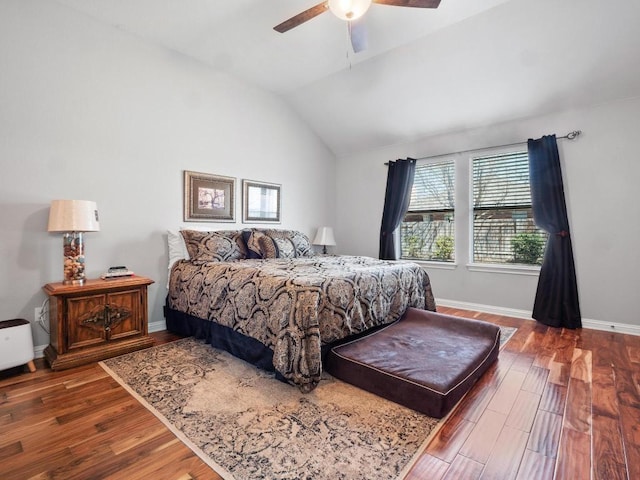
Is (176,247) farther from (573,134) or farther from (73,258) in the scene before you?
(573,134)

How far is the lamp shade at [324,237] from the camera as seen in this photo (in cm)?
521

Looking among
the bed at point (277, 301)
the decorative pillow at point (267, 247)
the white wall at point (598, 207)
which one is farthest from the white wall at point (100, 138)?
the white wall at point (598, 207)

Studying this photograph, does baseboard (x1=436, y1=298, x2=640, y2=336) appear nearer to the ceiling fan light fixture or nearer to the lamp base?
the ceiling fan light fixture

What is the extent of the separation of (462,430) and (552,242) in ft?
9.55

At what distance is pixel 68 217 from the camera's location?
2.52 m

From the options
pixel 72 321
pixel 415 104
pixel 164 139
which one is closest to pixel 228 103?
pixel 164 139

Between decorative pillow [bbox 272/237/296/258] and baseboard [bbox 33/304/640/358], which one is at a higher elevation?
decorative pillow [bbox 272/237/296/258]

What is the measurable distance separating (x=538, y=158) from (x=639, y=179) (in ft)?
3.00

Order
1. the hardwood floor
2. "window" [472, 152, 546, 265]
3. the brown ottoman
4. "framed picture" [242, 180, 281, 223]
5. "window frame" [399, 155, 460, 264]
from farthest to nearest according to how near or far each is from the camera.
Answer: "window frame" [399, 155, 460, 264]
"framed picture" [242, 180, 281, 223]
"window" [472, 152, 546, 265]
the brown ottoman
the hardwood floor

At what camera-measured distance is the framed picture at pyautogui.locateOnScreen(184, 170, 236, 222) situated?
12.1ft

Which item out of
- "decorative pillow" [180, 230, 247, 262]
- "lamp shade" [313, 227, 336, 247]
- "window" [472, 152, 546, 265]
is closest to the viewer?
"decorative pillow" [180, 230, 247, 262]

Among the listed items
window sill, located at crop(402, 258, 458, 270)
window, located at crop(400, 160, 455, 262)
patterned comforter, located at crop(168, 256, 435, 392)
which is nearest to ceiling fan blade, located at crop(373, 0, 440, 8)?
patterned comforter, located at crop(168, 256, 435, 392)

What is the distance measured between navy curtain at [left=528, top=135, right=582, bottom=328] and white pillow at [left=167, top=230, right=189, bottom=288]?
403cm

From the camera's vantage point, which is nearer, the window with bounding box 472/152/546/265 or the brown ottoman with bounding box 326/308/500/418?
the brown ottoman with bounding box 326/308/500/418
